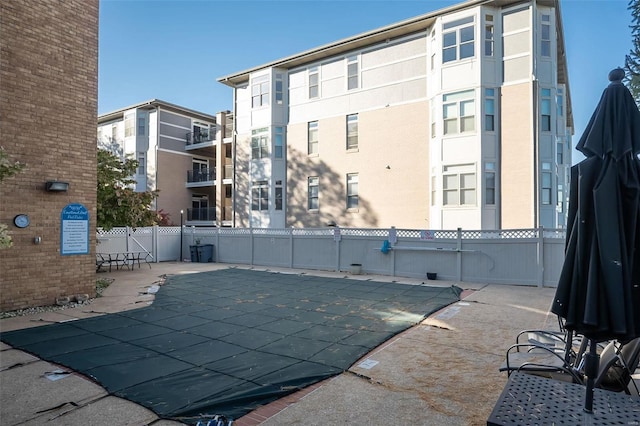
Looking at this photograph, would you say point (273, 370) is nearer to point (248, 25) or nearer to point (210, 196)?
point (248, 25)

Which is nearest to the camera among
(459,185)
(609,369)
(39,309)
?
(609,369)

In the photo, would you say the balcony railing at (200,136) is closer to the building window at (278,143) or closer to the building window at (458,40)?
the building window at (278,143)

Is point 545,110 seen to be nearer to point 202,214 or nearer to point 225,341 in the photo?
point 225,341

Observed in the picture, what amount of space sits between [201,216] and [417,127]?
17850mm

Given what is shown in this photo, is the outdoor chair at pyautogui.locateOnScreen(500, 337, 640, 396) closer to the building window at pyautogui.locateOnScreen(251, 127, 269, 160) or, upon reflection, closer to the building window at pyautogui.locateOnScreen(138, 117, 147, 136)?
the building window at pyautogui.locateOnScreen(251, 127, 269, 160)

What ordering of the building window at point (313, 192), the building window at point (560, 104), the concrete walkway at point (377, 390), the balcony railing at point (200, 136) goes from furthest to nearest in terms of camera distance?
the balcony railing at point (200, 136) < the building window at point (313, 192) < the building window at point (560, 104) < the concrete walkway at point (377, 390)

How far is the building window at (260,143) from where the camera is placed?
21375 mm

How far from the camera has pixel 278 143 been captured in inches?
831

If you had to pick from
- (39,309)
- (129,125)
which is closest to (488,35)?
(39,309)

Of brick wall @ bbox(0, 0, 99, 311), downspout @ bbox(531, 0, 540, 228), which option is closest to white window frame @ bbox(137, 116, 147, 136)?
brick wall @ bbox(0, 0, 99, 311)

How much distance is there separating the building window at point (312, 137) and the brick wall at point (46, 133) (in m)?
12.1

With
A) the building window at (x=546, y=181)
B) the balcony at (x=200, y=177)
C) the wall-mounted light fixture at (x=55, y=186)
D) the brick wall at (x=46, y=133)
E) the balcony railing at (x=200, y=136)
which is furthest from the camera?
the balcony railing at (x=200, y=136)

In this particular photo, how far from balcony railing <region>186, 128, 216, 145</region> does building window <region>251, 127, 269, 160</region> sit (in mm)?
7834

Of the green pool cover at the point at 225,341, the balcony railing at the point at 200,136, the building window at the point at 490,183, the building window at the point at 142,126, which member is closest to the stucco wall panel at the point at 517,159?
the building window at the point at 490,183
